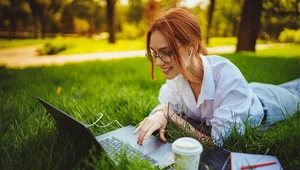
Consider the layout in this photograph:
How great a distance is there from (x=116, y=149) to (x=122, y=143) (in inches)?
3.2

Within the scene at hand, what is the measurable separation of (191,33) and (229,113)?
0.63 m

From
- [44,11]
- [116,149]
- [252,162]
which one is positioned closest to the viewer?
[252,162]

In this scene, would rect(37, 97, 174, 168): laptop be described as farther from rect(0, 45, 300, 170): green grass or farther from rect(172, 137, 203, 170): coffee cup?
rect(172, 137, 203, 170): coffee cup

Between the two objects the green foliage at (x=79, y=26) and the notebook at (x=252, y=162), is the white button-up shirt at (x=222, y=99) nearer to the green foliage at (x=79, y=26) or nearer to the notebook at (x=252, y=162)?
the notebook at (x=252, y=162)

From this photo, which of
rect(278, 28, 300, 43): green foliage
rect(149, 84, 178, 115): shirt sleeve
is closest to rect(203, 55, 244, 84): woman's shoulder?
rect(149, 84, 178, 115): shirt sleeve

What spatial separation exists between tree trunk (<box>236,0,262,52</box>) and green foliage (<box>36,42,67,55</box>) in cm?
822

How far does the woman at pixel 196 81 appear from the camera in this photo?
66.0 inches

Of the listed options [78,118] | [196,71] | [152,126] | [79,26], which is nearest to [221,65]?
[196,71]

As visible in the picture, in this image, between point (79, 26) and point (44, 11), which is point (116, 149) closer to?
point (44, 11)

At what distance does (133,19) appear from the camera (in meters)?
40.7

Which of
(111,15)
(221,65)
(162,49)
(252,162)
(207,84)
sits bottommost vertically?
(252,162)

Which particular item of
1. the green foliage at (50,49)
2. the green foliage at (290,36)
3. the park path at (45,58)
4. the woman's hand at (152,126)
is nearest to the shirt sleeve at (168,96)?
the woman's hand at (152,126)

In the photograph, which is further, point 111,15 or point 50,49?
point 111,15

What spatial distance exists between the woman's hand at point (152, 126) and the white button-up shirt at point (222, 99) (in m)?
0.32
